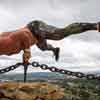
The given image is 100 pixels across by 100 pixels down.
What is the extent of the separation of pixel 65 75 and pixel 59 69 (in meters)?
0.28

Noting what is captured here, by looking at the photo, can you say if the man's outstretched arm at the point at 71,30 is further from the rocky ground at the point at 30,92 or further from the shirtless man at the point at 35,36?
the rocky ground at the point at 30,92

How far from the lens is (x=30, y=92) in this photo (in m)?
12.4

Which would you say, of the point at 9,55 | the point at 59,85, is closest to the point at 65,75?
the point at 59,85

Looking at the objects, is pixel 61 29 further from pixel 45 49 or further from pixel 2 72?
pixel 2 72

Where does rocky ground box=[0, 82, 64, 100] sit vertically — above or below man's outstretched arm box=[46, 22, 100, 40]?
below

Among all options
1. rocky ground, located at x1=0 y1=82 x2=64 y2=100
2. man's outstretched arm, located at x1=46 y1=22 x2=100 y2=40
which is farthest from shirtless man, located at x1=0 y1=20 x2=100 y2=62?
rocky ground, located at x1=0 y1=82 x2=64 y2=100

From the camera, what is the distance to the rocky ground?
40.4 ft

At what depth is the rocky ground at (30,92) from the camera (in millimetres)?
12312

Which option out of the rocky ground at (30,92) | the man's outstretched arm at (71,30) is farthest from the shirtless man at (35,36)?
the rocky ground at (30,92)

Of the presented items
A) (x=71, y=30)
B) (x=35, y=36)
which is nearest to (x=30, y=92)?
(x=35, y=36)

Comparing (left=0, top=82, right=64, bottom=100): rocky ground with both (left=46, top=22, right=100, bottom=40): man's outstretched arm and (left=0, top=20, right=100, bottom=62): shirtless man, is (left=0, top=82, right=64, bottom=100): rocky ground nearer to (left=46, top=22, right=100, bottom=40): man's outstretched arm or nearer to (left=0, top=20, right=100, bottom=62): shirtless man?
(left=0, top=20, right=100, bottom=62): shirtless man

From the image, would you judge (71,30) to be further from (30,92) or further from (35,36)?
(30,92)

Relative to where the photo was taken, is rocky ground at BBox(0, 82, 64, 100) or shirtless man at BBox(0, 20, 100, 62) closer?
rocky ground at BBox(0, 82, 64, 100)

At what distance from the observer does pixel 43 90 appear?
40.6 feet
